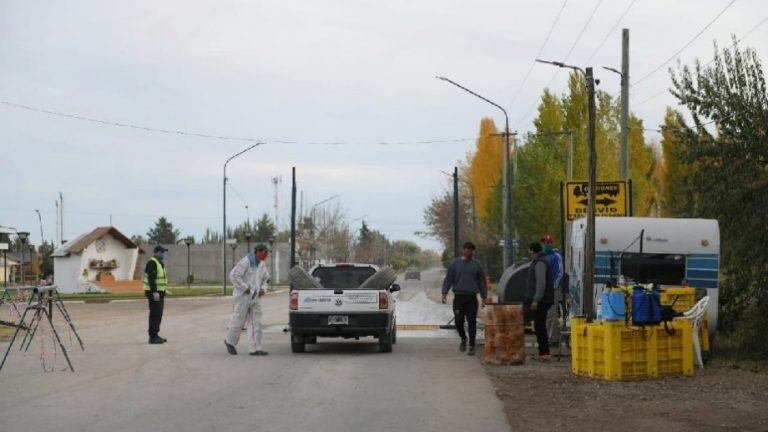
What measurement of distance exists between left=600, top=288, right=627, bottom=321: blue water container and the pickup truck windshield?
6.60 meters

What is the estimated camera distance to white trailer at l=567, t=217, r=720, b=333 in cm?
1805

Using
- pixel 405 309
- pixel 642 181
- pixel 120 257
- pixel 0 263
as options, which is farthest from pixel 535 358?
pixel 0 263

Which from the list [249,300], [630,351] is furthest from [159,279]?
[630,351]

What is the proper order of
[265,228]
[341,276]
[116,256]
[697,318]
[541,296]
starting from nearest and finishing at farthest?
[697,318], [541,296], [341,276], [116,256], [265,228]

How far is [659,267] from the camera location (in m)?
18.6

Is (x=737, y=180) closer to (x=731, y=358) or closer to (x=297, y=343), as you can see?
(x=731, y=358)

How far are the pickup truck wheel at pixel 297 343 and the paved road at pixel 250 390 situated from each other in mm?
273

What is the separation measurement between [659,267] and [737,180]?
2060mm

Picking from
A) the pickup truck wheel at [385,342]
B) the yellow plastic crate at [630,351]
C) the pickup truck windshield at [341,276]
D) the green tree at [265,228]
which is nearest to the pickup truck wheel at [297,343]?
the pickup truck wheel at [385,342]

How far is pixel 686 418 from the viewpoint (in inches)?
421

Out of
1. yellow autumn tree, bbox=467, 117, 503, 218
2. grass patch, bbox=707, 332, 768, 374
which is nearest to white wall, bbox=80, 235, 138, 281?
yellow autumn tree, bbox=467, 117, 503, 218

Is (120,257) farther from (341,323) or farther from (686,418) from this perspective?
(686,418)

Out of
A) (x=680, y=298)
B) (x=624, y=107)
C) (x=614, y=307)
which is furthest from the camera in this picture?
(x=624, y=107)

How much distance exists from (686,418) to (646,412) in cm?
56
